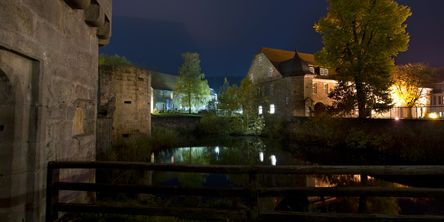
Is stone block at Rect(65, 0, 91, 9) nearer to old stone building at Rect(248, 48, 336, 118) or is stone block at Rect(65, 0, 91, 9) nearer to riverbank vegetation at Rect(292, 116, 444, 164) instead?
riverbank vegetation at Rect(292, 116, 444, 164)

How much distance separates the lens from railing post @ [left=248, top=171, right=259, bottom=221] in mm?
2520

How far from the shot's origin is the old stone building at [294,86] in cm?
2295

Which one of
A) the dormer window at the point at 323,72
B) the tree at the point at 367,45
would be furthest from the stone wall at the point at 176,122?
the tree at the point at 367,45

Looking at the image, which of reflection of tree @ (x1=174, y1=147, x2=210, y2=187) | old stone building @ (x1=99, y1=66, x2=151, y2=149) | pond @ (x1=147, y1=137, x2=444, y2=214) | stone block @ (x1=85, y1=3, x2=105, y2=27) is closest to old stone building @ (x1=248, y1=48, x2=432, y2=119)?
pond @ (x1=147, y1=137, x2=444, y2=214)

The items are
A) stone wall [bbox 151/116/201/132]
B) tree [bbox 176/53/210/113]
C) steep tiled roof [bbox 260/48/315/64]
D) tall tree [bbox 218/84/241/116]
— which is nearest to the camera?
stone wall [bbox 151/116/201/132]

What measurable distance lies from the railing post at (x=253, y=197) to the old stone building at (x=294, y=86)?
20.6 meters

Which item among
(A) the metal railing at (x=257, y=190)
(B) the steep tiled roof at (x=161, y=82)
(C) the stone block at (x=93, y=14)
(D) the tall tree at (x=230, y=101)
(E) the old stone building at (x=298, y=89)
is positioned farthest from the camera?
(B) the steep tiled roof at (x=161, y=82)

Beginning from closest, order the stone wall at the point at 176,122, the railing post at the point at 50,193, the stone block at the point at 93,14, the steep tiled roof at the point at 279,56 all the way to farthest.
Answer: the railing post at the point at 50,193, the stone block at the point at 93,14, the stone wall at the point at 176,122, the steep tiled roof at the point at 279,56

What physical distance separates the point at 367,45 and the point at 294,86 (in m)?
9.59

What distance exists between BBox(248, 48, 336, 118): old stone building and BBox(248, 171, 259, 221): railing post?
20.6 metres

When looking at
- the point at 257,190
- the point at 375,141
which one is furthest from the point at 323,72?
the point at 257,190

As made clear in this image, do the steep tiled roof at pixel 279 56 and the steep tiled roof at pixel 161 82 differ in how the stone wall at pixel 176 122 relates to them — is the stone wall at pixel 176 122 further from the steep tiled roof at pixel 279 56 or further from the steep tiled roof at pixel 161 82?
the steep tiled roof at pixel 161 82

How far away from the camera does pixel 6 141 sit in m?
2.46

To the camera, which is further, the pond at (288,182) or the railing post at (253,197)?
the pond at (288,182)
